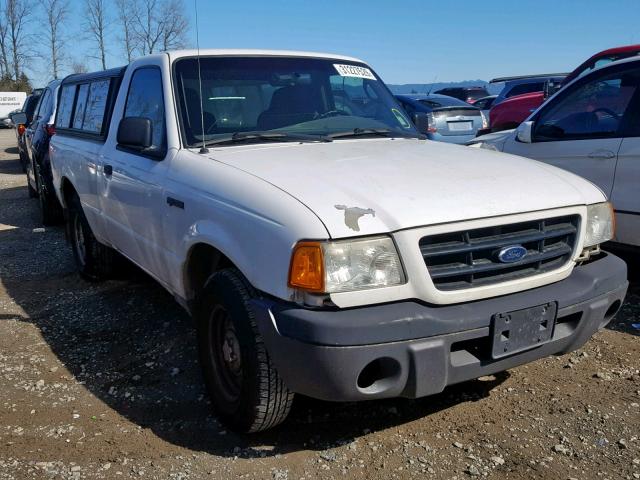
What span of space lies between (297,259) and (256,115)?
155 cm

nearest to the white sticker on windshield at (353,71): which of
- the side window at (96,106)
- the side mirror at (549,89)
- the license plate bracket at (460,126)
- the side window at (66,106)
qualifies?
the side window at (96,106)

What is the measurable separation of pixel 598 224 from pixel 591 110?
2.32 m

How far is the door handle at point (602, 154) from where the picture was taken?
15.4ft

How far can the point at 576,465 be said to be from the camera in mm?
2826

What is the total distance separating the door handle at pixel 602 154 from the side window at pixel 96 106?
376 centimetres

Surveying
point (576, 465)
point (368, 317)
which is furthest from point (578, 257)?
point (368, 317)

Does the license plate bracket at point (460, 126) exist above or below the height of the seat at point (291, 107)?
below

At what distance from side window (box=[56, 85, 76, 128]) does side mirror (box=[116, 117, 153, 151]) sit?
9.32ft

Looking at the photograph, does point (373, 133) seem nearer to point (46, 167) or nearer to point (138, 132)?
point (138, 132)

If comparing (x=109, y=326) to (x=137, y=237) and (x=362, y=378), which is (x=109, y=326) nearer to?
(x=137, y=237)

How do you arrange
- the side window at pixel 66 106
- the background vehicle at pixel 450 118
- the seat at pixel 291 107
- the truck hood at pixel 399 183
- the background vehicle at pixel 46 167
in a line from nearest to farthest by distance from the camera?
the truck hood at pixel 399 183, the seat at pixel 291 107, the side window at pixel 66 106, the background vehicle at pixel 46 167, the background vehicle at pixel 450 118

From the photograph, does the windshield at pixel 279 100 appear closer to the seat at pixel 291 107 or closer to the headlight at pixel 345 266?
the seat at pixel 291 107

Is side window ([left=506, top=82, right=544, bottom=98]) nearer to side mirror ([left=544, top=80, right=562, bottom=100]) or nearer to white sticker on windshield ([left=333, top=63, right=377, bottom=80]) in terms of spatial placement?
side mirror ([left=544, top=80, right=562, bottom=100])

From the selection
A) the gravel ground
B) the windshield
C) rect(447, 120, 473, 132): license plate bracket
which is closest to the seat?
the windshield
